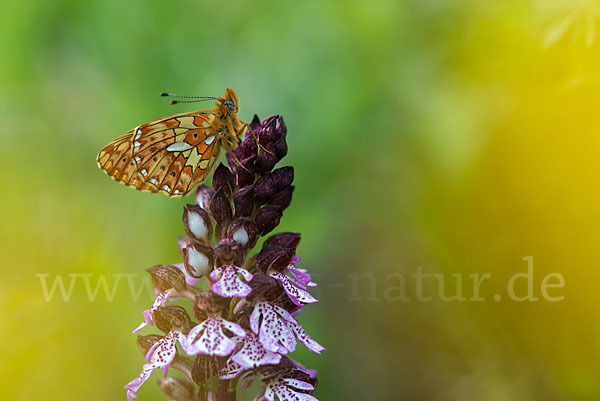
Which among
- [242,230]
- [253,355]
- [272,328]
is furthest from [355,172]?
[253,355]

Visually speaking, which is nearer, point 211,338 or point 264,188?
point 211,338

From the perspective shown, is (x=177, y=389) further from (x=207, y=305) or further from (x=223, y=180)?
(x=223, y=180)

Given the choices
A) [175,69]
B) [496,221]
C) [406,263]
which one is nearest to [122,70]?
[175,69]

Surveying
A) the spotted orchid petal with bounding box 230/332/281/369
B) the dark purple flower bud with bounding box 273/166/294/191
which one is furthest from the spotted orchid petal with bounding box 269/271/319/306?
A: the dark purple flower bud with bounding box 273/166/294/191

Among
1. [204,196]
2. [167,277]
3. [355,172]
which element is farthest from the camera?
[355,172]

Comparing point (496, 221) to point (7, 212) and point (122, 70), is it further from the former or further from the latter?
point (7, 212)

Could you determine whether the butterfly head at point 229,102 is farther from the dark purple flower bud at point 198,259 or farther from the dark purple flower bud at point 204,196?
the dark purple flower bud at point 198,259
